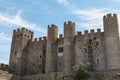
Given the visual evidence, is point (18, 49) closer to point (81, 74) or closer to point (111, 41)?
point (111, 41)

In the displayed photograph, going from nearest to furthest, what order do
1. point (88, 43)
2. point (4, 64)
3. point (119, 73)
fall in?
point (119, 73)
point (88, 43)
point (4, 64)

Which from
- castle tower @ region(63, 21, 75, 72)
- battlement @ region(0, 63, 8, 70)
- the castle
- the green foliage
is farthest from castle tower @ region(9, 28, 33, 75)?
the green foliage

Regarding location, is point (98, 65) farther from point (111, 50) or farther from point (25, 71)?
point (25, 71)

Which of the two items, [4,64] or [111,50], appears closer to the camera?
[111,50]

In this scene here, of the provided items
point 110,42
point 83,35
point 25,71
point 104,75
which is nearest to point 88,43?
point 83,35

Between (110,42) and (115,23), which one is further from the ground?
(115,23)

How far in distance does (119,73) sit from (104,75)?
5.95 feet

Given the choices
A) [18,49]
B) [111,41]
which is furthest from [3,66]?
[111,41]

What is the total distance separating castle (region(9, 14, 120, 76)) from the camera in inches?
1413

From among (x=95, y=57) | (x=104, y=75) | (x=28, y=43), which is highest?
(x=28, y=43)

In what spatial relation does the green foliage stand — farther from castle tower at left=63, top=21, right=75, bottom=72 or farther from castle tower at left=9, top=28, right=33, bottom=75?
castle tower at left=9, top=28, right=33, bottom=75

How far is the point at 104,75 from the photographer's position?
96.0 feet

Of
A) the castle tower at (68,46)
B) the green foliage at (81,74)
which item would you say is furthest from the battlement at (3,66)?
the green foliage at (81,74)

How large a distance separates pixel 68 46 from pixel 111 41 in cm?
724
